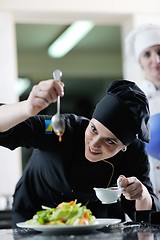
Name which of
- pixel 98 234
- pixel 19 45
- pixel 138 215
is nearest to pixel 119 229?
pixel 98 234

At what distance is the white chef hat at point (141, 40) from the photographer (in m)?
3.21

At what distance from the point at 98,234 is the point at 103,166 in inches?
18.6

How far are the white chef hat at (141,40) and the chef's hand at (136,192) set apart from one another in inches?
51.7

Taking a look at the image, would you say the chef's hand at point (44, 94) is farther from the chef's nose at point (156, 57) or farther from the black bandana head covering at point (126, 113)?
the chef's nose at point (156, 57)

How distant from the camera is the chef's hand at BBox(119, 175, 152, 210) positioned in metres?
1.99

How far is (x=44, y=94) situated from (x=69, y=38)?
492 cm

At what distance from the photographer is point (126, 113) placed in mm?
2039

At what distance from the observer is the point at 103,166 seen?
7.07ft

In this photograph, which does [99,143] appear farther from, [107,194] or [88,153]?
[107,194]

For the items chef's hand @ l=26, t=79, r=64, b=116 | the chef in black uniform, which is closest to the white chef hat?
the chef in black uniform

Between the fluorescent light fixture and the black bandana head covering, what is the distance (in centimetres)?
369

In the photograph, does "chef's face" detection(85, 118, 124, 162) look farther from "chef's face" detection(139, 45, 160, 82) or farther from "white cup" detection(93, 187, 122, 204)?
"chef's face" detection(139, 45, 160, 82)

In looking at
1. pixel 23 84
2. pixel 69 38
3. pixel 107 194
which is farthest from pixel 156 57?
pixel 23 84

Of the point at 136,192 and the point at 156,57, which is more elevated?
the point at 156,57
